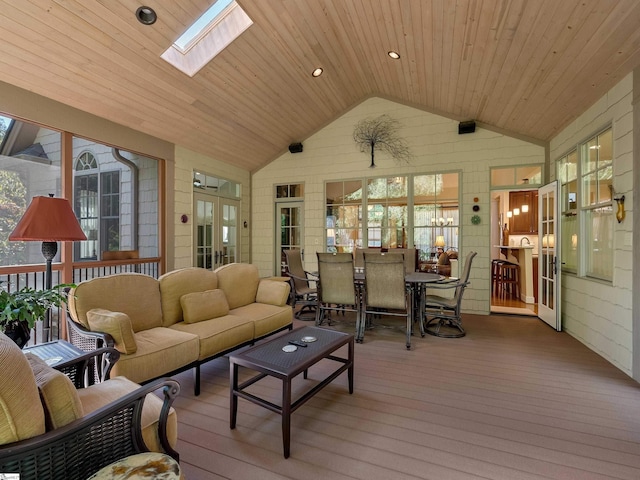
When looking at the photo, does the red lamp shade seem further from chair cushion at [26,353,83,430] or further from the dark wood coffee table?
the dark wood coffee table

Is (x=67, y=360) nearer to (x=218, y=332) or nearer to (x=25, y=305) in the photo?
(x=25, y=305)

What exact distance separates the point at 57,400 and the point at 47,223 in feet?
5.14

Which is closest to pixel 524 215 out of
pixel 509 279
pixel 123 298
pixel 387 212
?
pixel 509 279

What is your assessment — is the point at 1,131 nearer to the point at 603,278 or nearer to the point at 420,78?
the point at 420,78

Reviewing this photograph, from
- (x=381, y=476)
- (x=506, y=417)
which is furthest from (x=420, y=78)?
(x=381, y=476)

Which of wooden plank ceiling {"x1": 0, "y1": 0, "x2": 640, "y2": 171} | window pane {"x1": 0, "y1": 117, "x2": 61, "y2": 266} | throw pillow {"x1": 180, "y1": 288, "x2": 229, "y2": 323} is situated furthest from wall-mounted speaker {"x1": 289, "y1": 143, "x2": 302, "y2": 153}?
throw pillow {"x1": 180, "y1": 288, "x2": 229, "y2": 323}

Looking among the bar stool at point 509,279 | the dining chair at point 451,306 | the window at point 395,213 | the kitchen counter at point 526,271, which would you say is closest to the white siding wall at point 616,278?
the dining chair at point 451,306

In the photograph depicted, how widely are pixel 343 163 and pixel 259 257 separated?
2.88m

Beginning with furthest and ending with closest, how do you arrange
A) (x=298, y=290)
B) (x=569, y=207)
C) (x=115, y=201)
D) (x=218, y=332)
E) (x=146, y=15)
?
(x=298, y=290), (x=115, y=201), (x=569, y=207), (x=146, y=15), (x=218, y=332)

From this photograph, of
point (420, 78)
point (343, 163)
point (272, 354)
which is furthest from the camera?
point (343, 163)

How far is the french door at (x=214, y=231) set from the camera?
596 cm

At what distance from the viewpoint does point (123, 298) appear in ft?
9.38

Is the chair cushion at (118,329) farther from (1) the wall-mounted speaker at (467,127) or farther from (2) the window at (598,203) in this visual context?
(1) the wall-mounted speaker at (467,127)

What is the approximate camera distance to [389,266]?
3959mm
